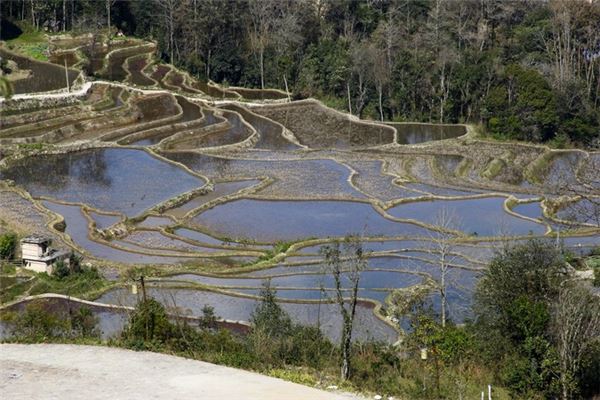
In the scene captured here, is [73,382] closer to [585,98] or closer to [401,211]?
[401,211]

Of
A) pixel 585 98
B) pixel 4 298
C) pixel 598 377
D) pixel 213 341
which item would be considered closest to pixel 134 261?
pixel 4 298

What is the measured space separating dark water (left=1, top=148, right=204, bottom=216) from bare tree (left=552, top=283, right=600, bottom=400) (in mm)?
18098

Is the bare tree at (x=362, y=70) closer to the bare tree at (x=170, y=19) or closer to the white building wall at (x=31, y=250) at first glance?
the bare tree at (x=170, y=19)

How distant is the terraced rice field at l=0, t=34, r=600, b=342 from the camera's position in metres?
25.8

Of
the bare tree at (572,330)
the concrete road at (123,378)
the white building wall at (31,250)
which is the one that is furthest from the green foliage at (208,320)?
the bare tree at (572,330)

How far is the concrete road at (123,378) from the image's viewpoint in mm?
14438

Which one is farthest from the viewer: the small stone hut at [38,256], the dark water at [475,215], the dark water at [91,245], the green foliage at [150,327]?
the dark water at [475,215]

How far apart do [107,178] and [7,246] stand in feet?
36.3

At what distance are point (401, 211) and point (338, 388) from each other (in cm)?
1802

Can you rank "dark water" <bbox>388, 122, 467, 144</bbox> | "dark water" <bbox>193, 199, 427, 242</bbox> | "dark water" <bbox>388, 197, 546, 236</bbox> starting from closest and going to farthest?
1. "dark water" <bbox>193, 199, 427, 242</bbox>
2. "dark water" <bbox>388, 197, 546, 236</bbox>
3. "dark water" <bbox>388, 122, 467, 144</bbox>

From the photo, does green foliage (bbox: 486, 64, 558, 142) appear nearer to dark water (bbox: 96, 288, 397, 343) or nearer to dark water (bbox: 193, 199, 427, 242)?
dark water (bbox: 193, 199, 427, 242)

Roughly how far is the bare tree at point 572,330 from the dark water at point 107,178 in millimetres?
18098

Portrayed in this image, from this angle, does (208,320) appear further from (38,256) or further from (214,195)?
(214,195)

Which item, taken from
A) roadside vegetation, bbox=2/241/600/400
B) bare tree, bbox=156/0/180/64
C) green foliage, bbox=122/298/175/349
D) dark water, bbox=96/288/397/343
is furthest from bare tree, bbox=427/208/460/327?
bare tree, bbox=156/0/180/64
